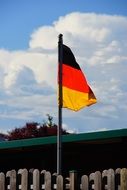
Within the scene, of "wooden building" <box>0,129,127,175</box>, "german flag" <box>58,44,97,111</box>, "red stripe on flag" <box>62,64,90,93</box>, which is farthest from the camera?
"wooden building" <box>0,129,127,175</box>

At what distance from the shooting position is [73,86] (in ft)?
31.6

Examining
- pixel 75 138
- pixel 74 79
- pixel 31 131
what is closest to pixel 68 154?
pixel 75 138

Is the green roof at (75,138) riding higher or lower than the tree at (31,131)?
lower

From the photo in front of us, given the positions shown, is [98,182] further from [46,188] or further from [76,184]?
[46,188]

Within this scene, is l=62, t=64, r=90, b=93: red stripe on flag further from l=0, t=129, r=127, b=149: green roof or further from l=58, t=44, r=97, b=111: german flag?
l=0, t=129, r=127, b=149: green roof

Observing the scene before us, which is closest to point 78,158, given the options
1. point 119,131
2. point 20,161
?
point 20,161

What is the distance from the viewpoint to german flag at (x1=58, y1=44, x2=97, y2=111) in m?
9.47

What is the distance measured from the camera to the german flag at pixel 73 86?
9.47 m

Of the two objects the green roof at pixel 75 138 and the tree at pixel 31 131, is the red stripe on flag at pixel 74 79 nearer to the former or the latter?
the green roof at pixel 75 138

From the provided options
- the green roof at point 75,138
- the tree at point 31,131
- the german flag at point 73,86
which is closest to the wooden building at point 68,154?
the green roof at point 75,138

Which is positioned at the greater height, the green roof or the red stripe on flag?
the red stripe on flag

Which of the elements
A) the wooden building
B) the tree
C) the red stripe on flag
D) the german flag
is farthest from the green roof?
the tree

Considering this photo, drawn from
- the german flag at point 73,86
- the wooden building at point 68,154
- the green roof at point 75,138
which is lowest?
the wooden building at point 68,154

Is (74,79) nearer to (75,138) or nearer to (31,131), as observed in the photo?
(75,138)
